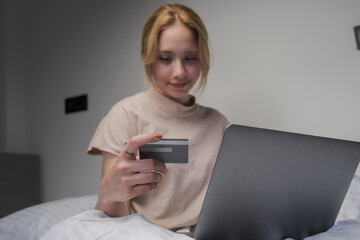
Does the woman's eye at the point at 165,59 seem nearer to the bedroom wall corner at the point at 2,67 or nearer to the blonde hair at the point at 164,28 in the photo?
the blonde hair at the point at 164,28

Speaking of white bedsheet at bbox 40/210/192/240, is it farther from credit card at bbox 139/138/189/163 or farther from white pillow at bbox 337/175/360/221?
white pillow at bbox 337/175/360/221

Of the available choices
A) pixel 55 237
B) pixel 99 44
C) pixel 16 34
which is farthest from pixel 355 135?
pixel 16 34

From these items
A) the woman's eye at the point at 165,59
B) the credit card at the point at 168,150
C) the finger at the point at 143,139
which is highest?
the woman's eye at the point at 165,59

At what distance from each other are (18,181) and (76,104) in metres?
0.53

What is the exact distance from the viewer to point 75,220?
0.59 meters

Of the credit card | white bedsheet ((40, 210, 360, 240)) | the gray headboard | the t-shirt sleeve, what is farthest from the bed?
the gray headboard

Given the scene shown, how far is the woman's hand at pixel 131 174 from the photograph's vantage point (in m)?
0.55

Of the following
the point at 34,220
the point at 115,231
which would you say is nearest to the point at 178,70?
the point at 115,231

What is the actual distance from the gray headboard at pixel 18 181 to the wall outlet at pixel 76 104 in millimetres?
372

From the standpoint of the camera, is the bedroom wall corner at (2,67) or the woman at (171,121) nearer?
the woman at (171,121)

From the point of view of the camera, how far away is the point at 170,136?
0.98 meters

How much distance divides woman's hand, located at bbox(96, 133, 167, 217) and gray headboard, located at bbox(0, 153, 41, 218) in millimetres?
1312

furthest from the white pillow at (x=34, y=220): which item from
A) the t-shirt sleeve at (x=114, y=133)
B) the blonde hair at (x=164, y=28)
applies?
the blonde hair at (x=164, y=28)

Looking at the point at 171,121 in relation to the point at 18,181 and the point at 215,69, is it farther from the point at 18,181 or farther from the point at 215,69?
the point at 18,181
